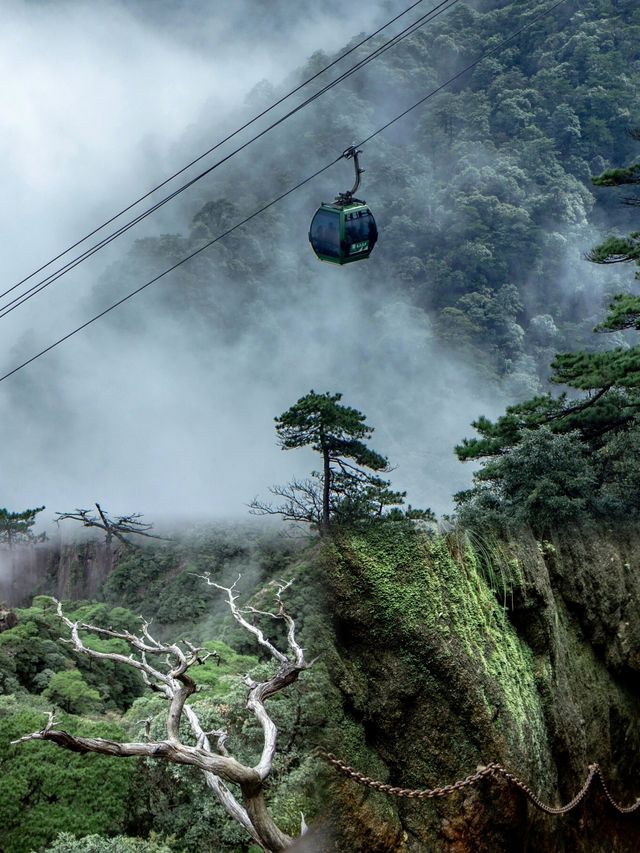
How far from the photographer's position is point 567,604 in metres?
6.81

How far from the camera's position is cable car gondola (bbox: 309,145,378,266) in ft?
24.5

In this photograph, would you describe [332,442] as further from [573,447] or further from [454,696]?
[454,696]

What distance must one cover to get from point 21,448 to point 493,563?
57103mm

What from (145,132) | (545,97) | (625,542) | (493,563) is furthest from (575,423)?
(145,132)

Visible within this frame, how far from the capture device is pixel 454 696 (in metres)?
4.81

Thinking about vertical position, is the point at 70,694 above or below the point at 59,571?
below

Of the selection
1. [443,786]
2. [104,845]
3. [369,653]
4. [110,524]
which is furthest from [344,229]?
[110,524]

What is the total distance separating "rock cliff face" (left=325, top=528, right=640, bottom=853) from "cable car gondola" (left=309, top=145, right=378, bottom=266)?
287cm

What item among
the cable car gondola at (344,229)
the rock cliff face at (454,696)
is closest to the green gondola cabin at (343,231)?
the cable car gondola at (344,229)

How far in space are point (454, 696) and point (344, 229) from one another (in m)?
4.11

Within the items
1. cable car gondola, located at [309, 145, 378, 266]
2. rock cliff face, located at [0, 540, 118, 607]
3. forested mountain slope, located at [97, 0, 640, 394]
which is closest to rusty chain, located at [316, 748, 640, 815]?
cable car gondola, located at [309, 145, 378, 266]

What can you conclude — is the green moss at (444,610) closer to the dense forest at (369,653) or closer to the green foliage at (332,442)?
the dense forest at (369,653)

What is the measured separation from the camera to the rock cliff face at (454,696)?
455 centimetres

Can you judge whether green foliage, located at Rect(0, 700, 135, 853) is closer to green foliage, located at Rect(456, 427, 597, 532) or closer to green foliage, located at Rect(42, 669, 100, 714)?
green foliage, located at Rect(42, 669, 100, 714)
